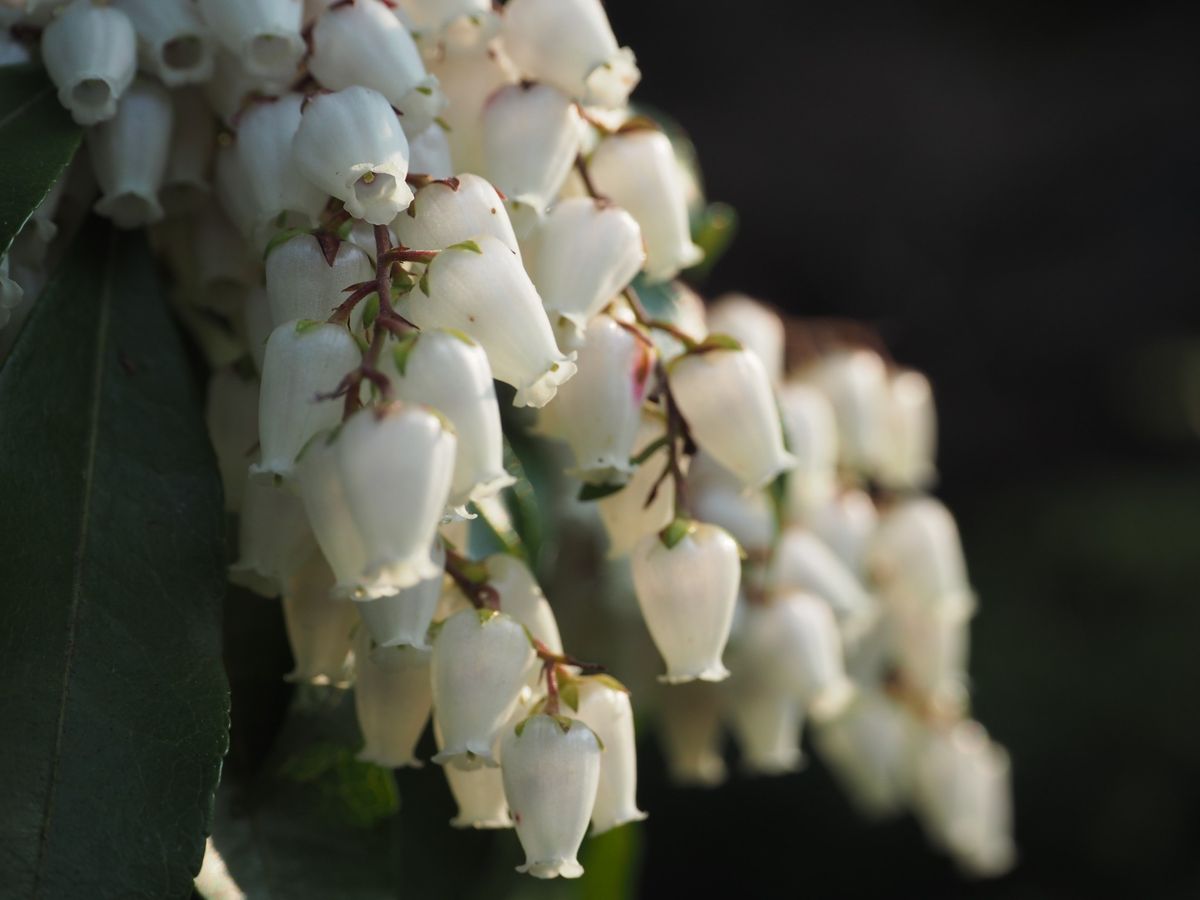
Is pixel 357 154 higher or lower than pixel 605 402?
higher

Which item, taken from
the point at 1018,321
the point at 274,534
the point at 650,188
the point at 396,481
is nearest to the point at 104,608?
the point at 274,534

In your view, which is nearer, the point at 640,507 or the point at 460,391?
the point at 460,391

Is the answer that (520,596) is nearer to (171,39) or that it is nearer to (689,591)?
(689,591)

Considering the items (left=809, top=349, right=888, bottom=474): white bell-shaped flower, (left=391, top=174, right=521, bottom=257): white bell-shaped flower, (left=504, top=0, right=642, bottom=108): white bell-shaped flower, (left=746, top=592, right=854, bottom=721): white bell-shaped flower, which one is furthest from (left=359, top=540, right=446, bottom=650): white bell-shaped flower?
(left=809, top=349, right=888, bottom=474): white bell-shaped flower

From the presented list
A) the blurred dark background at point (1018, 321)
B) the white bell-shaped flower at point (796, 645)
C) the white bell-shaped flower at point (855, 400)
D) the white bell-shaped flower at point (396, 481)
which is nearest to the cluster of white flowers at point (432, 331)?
the white bell-shaped flower at point (396, 481)

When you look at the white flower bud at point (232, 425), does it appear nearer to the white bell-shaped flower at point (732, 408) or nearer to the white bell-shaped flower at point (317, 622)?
the white bell-shaped flower at point (317, 622)

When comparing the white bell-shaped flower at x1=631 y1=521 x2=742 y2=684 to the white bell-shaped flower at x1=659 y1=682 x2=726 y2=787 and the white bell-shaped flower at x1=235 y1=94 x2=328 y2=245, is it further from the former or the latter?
the white bell-shaped flower at x1=659 y1=682 x2=726 y2=787

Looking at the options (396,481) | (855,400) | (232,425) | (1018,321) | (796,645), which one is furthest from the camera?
(1018,321)

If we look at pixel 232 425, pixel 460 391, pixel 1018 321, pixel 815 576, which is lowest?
pixel 1018 321

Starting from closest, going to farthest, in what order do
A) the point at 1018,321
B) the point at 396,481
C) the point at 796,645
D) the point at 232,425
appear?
1. the point at 396,481
2. the point at 232,425
3. the point at 796,645
4. the point at 1018,321
